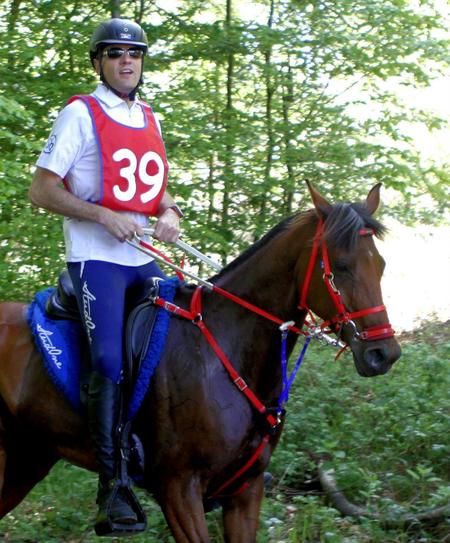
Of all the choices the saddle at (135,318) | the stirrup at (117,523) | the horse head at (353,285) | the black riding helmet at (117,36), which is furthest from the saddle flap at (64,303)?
the horse head at (353,285)

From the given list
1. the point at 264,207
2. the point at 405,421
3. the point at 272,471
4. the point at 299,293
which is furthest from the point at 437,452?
the point at 264,207

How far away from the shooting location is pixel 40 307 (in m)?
4.37

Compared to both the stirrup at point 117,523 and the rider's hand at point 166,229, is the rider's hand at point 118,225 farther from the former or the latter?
the stirrup at point 117,523

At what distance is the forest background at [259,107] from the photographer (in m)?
7.75

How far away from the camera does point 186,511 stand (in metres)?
3.73

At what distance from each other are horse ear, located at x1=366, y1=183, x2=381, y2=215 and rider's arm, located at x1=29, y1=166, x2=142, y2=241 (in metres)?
1.12

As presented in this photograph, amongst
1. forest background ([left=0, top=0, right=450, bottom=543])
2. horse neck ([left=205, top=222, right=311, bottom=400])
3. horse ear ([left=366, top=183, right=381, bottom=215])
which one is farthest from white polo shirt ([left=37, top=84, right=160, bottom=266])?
forest background ([left=0, top=0, right=450, bottom=543])

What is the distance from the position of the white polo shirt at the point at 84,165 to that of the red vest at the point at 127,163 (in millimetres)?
45

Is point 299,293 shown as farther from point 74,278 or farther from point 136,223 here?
point 74,278

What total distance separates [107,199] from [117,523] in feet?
5.12

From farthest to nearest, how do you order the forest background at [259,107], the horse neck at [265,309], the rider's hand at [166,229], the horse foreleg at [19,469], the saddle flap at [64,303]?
the forest background at [259,107] < the horse foreleg at [19,469] < the saddle flap at [64,303] < the rider's hand at [166,229] < the horse neck at [265,309]

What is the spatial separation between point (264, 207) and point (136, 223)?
527 centimetres

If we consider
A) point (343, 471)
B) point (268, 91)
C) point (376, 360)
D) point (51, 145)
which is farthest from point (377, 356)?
point (268, 91)

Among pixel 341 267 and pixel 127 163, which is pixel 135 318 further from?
pixel 341 267
